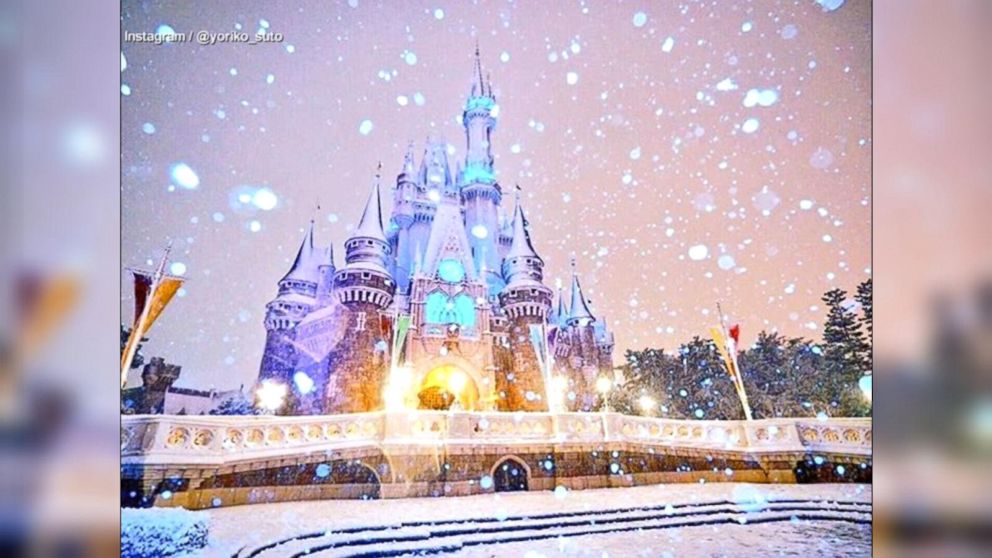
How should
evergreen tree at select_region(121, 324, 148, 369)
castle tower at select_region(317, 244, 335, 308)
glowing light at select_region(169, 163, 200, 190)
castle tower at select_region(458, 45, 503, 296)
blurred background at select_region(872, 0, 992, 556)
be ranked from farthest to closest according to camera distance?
castle tower at select_region(458, 45, 503, 296), castle tower at select_region(317, 244, 335, 308), glowing light at select_region(169, 163, 200, 190), evergreen tree at select_region(121, 324, 148, 369), blurred background at select_region(872, 0, 992, 556)

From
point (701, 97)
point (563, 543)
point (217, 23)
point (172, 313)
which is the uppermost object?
point (217, 23)

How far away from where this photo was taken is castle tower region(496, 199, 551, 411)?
12.7 ft

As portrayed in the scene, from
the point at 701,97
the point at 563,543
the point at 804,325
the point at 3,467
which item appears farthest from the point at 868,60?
the point at 3,467

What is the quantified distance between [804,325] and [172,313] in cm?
335

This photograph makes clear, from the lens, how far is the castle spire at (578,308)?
3893 millimetres

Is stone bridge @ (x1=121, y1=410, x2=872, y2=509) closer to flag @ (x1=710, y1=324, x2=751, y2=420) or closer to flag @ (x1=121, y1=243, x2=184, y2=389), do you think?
flag @ (x1=710, y1=324, x2=751, y2=420)

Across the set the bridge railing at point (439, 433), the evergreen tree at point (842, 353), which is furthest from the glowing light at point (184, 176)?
the evergreen tree at point (842, 353)

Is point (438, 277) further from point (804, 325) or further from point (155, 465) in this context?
point (804, 325)

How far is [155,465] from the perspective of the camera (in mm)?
3453

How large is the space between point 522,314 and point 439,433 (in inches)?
30.5

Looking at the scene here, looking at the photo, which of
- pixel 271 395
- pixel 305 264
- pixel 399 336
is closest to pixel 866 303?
pixel 399 336

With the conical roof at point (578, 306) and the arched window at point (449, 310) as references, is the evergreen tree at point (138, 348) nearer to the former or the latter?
the arched window at point (449, 310)

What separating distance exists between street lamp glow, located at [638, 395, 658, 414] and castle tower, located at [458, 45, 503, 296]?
3.29ft

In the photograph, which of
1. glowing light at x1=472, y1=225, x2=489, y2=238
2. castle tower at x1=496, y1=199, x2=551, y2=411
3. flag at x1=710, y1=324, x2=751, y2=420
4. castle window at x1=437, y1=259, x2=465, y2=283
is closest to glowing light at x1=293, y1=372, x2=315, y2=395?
castle window at x1=437, y1=259, x2=465, y2=283
